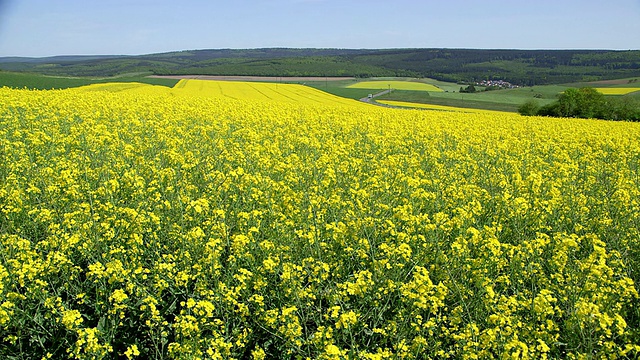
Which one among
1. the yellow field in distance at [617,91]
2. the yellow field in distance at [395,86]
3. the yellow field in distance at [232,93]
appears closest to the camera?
the yellow field in distance at [232,93]

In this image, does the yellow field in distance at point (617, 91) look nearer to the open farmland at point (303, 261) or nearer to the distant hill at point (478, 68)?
the distant hill at point (478, 68)

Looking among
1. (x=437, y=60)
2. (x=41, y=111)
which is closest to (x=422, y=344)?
(x=41, y=111)

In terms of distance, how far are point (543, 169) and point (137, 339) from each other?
8731 millimetres

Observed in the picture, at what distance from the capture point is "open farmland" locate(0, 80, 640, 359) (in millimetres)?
3447

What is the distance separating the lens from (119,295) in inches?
132

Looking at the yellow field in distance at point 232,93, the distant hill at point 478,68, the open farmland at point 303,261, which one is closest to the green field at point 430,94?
the yellow field in distance at point 232,93

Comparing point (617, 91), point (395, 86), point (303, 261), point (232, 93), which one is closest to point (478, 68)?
point (395, 86)

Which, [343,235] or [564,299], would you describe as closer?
[564,299]

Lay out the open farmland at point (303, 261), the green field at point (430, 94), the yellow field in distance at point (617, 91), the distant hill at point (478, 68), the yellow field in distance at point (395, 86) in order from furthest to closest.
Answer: the distant hill at point (478, 68), the yellow field in distance at point (395, 86), the yellow field in distance at point (617, 91), the green field at point (430, 94), the open farmland at point (303, 261)

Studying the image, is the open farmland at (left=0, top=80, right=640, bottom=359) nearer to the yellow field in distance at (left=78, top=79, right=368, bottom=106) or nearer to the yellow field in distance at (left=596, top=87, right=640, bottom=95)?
the yellow field in distance at (left=78, top=79, right=368, bottom=106)

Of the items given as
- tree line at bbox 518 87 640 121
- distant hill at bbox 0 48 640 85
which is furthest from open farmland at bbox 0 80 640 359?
distant hill at bbox 0 48 640 85

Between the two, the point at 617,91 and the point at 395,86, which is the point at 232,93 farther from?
the point at 617,91

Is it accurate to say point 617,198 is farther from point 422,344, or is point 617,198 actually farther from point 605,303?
point 422,344

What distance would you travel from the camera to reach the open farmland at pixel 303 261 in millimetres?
3447
